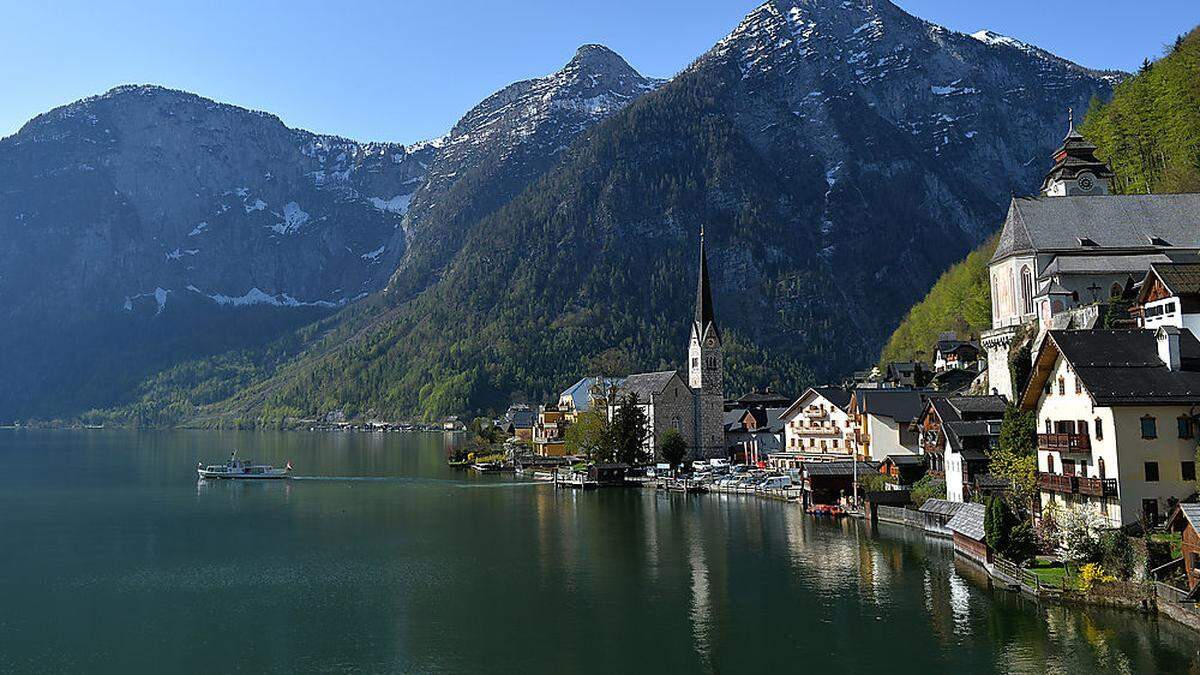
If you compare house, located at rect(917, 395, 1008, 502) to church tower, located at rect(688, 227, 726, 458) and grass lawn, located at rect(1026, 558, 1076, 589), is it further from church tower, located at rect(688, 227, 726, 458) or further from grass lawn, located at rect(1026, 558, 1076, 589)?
church tower, located at rect(688, 227, 726, 458)

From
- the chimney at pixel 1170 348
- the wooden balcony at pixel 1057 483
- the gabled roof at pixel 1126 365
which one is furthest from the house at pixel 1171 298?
the wooden balcony at pixel 1057 483

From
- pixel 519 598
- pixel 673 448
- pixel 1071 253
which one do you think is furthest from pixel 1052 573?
pixel 673 448

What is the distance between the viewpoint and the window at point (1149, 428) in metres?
51.3

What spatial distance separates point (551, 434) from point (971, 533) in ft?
345

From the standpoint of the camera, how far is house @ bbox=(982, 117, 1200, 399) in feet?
265

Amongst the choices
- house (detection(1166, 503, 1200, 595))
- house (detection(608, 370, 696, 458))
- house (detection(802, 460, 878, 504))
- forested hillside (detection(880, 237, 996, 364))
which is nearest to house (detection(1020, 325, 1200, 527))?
house (detection(1166, 503, 1200, 595))

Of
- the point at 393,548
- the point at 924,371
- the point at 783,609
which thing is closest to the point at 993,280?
the point at 924,371

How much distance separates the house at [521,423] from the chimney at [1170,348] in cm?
12701

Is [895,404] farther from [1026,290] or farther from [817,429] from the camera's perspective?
[817,429]

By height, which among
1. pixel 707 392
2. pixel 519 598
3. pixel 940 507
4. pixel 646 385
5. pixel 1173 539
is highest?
pixel 646 385

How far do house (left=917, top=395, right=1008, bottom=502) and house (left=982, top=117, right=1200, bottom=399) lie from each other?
173 inches

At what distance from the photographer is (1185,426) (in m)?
51.1

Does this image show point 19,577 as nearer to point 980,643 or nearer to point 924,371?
point 980,643

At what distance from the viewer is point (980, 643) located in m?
42.0
